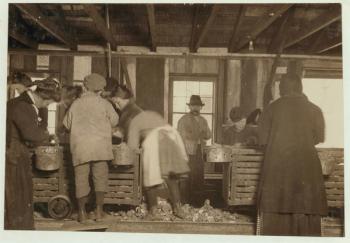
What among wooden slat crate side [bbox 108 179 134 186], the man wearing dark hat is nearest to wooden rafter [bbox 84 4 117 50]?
the man wearing dark hat

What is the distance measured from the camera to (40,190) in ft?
14.5

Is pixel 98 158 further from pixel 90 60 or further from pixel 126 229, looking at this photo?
pixel 90 60

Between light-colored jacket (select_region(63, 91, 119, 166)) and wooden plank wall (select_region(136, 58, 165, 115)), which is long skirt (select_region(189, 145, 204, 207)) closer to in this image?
wooden plank wall (select_region(136, 58, 165, 115))

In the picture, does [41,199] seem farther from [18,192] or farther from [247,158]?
[247,158]

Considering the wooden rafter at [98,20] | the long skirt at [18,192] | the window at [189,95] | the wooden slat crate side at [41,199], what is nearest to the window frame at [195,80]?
the window at [189,95]

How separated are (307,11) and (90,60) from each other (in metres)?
3.69

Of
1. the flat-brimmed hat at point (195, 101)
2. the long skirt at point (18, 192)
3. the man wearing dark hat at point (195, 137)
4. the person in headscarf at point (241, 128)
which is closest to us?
the long skirt at point (18, 192)

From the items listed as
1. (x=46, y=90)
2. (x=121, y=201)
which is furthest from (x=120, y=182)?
(x=46, y=90)

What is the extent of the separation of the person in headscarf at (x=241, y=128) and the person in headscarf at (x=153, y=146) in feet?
3.47

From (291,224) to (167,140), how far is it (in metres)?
1.59

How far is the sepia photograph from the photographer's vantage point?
3695mm

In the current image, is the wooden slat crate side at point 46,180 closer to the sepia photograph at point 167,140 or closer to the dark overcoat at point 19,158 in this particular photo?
the sepia photograph at point 167,140

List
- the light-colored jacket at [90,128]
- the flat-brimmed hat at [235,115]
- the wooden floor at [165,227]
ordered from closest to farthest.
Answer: the light-colored jacket at [90,128], the wooden floor at [165,227], the flat-brimmed hat at [235,115]

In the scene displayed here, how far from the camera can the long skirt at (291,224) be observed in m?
3.70
